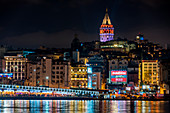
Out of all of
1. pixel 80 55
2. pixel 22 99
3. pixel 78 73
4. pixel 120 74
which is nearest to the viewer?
pixel 22 99

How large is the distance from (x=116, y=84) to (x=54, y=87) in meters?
23.2

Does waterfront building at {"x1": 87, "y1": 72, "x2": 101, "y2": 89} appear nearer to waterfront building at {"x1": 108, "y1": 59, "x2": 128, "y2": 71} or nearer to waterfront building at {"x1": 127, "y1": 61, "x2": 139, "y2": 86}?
waterfront building at {"x1": 127, "y1": 61, "x2": 139, "y2": 86}

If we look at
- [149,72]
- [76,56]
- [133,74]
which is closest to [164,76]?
[149,72]

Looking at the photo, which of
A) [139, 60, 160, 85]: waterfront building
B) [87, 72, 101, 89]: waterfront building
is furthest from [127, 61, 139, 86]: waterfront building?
[87, 72, 101, 89]: waterfront building

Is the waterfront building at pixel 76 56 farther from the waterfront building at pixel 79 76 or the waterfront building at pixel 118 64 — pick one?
the waterfront building at pixel 79 76

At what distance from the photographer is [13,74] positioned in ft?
554

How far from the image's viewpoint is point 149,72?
181 metres

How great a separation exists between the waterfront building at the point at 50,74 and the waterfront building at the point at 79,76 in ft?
16.5

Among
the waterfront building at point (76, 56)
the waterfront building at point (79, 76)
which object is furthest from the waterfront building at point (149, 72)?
the waterfront building at point (79, 76)

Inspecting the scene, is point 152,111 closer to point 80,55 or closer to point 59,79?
point 59,79

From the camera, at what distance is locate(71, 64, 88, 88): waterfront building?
16060cm

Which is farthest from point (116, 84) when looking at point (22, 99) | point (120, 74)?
point (22, 99)

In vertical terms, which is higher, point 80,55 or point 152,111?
point 80,55

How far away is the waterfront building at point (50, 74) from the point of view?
154125 millimetres
